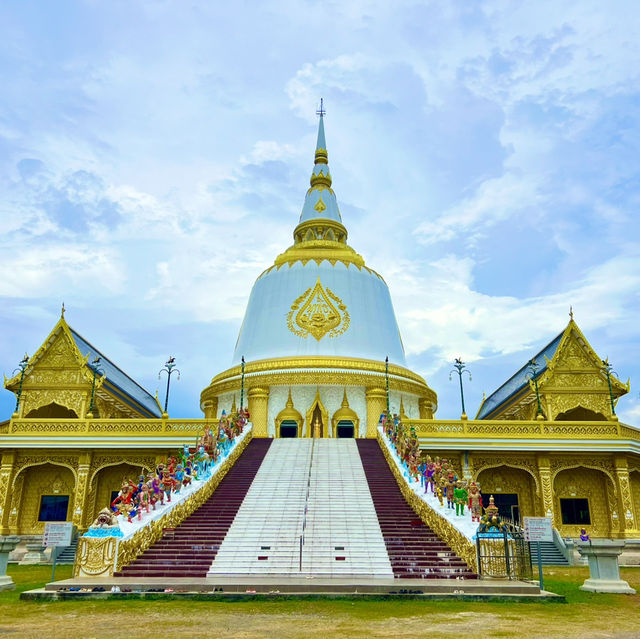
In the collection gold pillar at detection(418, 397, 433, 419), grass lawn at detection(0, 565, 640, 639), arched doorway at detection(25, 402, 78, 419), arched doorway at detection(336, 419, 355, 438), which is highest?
gold pillar at detection(418, 397, 433, 419)

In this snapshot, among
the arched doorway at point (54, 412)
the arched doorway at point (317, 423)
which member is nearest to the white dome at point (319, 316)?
the arched doorway at point (317, 423)

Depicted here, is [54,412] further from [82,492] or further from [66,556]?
[66,556]

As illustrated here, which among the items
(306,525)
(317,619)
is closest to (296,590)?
(317,619)

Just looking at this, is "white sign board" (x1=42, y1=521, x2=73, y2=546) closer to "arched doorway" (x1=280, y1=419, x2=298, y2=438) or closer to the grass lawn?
the grass lawn

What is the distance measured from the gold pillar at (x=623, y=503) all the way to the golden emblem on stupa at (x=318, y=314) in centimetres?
1511

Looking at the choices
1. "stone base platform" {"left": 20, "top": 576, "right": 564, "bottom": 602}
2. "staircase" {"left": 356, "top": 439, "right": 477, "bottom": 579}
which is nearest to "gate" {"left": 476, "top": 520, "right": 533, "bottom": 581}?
"staircase" {"left": 356, "top": 439, "right": 477, "bottom": 579}

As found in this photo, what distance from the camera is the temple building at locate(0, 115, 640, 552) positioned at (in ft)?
84.1

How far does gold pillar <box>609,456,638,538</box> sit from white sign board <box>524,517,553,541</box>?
14.3 metres

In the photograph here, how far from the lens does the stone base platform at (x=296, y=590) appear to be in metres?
10.5

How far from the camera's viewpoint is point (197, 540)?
14.9 metres

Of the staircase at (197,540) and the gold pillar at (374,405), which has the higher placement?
the gold pillar at (374,405)

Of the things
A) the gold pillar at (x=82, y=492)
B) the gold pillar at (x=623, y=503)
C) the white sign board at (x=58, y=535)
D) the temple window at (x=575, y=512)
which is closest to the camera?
the white sign board at (x=58, y=535)

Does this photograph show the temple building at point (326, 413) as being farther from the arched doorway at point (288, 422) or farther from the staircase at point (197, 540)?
the staircase at point (197, 540)

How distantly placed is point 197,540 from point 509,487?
53.3 feet
